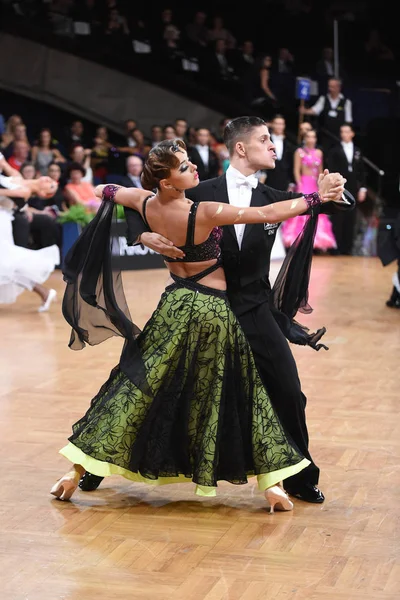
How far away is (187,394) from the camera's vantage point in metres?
3.89

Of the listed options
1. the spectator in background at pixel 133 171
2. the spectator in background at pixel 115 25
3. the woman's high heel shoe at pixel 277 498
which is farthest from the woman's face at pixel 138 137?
the woman's high heel shoe at pixel 277 498

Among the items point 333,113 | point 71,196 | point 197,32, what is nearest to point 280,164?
point 333,113

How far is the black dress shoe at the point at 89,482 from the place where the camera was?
4105 mm

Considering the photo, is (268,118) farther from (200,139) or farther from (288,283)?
(288,283)

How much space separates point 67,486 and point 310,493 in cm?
95

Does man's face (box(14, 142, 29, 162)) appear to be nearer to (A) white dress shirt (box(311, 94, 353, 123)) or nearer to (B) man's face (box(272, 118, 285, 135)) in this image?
(B) man's face (box(272, 118, 285, 135))

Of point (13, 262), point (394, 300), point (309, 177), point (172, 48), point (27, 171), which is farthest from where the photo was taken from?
point (172, 48)

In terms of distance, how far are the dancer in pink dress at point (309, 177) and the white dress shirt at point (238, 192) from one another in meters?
9.09

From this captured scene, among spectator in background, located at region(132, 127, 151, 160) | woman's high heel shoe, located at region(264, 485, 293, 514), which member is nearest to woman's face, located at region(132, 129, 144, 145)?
spectator in background, located at region(132, 127, 151, 160)

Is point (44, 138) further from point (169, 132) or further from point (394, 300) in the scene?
point (394, 300)

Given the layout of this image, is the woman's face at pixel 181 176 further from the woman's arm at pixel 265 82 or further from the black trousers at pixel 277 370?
the woman's arm at pixel 265 82

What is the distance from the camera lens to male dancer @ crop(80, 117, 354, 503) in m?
3.99

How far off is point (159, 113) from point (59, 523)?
12999 millimetres
